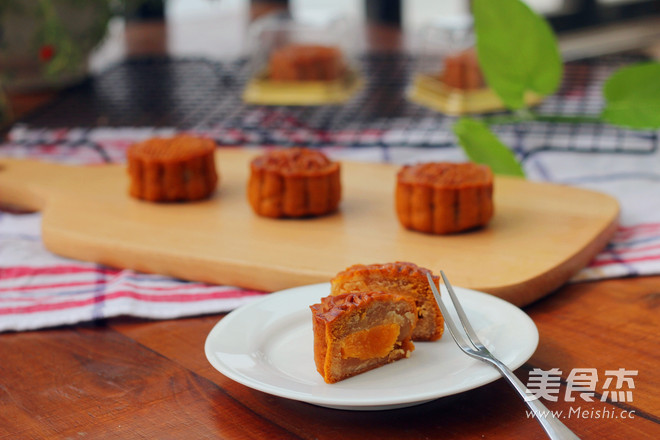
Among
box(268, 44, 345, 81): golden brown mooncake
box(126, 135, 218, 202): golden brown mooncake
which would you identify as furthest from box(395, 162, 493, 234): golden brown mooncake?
box(268, 44, 345, 81): golden brown mooncake

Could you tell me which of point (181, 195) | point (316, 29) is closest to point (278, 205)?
point (181, 195)

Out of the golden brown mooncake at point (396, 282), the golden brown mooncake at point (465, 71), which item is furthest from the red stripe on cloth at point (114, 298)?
the golden brown mooncake at point (465, 71)

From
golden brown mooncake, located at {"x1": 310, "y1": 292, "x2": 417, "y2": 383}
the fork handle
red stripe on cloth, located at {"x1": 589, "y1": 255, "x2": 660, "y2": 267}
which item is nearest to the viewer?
the fork handle

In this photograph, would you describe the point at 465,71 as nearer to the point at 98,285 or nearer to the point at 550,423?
the point at 98,285

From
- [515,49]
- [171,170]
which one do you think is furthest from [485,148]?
[171,170]

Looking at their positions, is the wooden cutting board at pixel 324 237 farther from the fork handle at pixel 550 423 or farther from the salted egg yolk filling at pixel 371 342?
the fork handle at pixel 550 423

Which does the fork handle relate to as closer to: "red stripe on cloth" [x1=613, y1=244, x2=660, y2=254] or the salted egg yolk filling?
the salted egg yolk filling
